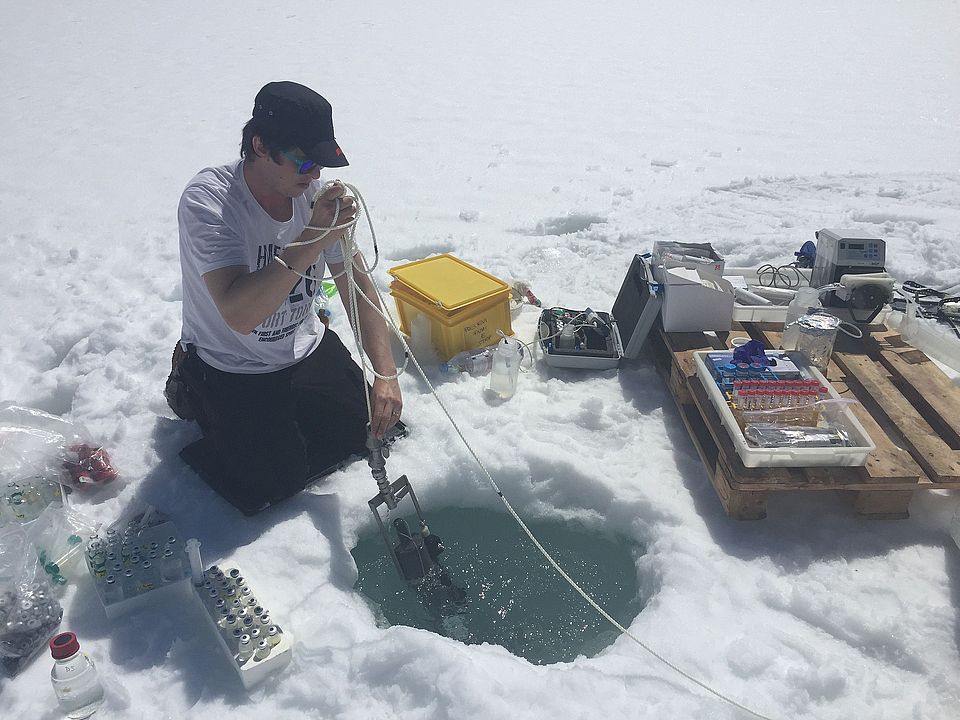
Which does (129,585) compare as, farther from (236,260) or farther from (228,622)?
(236,260)

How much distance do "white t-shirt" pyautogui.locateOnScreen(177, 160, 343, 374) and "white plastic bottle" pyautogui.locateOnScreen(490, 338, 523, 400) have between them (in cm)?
91

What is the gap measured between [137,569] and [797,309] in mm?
Result: 3089

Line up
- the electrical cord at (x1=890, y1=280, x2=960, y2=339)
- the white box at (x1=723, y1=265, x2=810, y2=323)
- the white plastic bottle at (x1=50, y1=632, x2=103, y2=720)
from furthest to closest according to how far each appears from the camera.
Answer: the electrical cord at (x1=890, y1=280, x2=960, y2=339)
the white box at (x1=723, y1=265, x2=810, y2=323)
the white plastic bottle at (x1=50, y1=632, x2=103, y2=720)

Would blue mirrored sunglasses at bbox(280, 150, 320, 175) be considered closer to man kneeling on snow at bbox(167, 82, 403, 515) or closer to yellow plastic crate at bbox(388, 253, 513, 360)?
man kneeling on snow at bbox(167, 82, 403, 515)

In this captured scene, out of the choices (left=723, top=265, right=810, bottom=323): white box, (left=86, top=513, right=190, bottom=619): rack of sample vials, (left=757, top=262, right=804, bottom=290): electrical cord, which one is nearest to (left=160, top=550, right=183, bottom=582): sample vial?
(left=86, top=513, right=190, bottom=619): rack of sample vials

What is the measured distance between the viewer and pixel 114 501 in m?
2.84

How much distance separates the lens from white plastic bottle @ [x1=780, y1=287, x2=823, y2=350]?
132 inches

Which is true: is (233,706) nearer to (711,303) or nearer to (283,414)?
(283,414)

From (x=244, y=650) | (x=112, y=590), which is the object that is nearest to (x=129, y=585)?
(x=112, y=590)

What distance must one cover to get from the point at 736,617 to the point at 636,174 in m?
4.86

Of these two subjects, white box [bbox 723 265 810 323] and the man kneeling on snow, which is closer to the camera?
the man kneeling on snow

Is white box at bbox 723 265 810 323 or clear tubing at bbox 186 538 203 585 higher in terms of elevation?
white box at bbox 723 265 810 323

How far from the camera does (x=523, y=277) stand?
4672mm

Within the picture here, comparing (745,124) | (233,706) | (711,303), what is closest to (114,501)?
(233,706)
